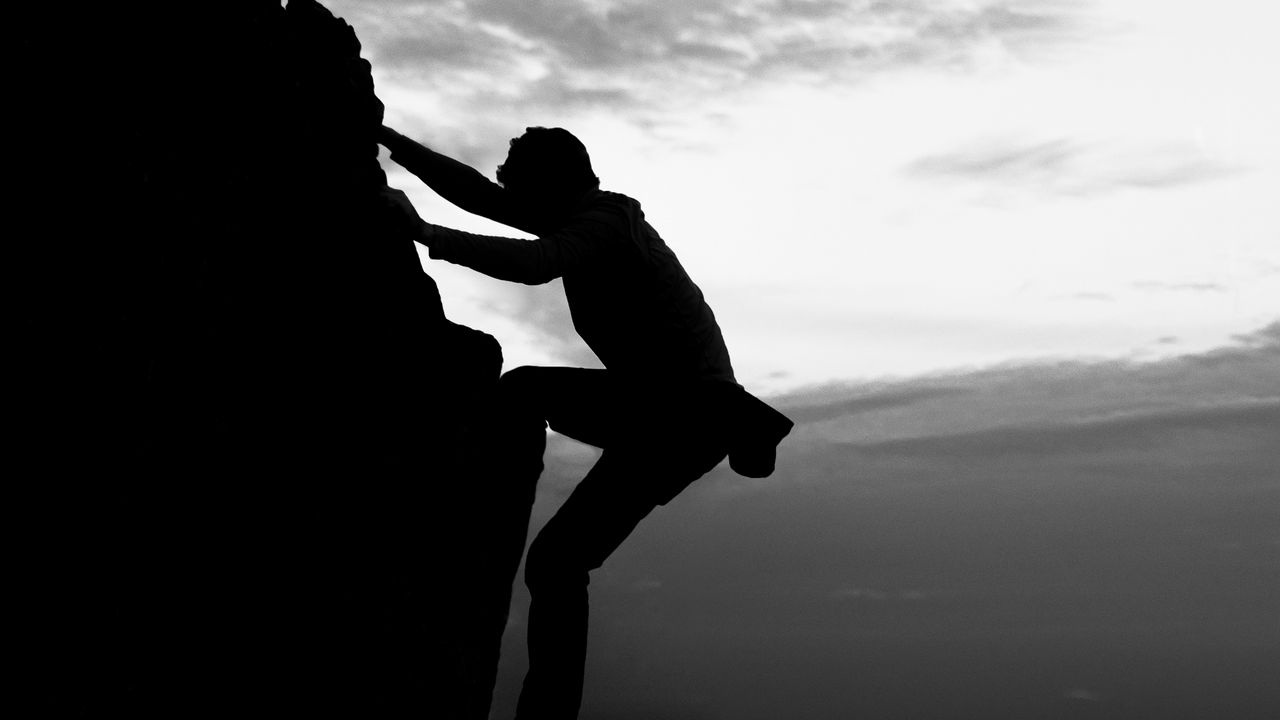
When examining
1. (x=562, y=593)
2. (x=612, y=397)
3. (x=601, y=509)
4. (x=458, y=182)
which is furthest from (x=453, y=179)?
(x=562, y=593)

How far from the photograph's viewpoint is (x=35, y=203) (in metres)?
3.83

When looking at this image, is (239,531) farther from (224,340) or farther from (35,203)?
(35,203)

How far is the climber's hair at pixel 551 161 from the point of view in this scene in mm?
5348

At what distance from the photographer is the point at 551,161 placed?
211 inches

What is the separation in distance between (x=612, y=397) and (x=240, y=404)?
1.62 meters

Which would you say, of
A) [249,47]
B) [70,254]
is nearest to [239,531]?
[70,254]

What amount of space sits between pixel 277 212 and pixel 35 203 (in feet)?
3.56

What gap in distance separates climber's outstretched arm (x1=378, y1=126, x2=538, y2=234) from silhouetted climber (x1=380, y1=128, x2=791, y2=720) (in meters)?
0.41

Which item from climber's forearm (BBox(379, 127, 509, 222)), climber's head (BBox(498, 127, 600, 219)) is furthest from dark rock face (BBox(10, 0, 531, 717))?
climber's head (BBox(498, 127, 600, 219))

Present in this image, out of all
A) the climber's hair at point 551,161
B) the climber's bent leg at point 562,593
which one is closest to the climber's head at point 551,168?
the climber's hair at point 551,161

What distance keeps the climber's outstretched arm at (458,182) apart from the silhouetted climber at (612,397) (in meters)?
0.41

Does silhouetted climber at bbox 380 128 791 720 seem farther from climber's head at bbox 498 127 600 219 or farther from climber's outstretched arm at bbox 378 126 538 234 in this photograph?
climber's outstretched arm at bbox 378 126 538 234

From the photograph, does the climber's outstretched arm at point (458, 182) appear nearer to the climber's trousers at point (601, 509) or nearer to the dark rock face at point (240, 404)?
the dark rock face at point (240, 404)

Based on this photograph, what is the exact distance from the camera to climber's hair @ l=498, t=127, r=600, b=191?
17.5ft
